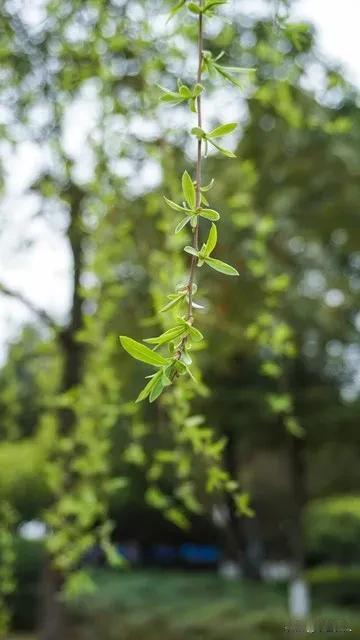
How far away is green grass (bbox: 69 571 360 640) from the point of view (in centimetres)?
592

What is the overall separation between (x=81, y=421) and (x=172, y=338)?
139 centimetres

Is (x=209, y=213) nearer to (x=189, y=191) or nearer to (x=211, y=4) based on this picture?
(x=189, y=191)

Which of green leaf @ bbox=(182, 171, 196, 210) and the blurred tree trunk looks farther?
the blurred tree trunk

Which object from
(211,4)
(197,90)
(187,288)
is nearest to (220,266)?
(187,288)

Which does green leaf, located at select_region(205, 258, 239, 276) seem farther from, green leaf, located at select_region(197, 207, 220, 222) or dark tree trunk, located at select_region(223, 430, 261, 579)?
dark tree trunk, located at select_region(223, 430, 261, 579)

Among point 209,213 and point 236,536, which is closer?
point 209,213

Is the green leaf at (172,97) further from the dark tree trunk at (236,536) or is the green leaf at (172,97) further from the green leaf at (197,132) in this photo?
the dark tree trunk at (236,536)

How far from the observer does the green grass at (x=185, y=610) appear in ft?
19.4

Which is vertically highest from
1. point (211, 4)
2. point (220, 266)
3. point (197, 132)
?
point (211, 4)

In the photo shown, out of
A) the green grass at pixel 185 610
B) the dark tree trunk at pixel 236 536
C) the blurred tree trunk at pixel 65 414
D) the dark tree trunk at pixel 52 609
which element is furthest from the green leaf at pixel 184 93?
the dark tree trunk at pixel 236 536

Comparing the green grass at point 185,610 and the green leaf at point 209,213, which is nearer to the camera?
the green leaf at point 209,213

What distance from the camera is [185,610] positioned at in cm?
680

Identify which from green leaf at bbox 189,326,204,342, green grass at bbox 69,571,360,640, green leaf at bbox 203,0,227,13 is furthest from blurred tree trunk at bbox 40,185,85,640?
green leaf at bbox 189,326,204,342

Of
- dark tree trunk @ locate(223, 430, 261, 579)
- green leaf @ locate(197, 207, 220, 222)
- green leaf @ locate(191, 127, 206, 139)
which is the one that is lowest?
green leaf @ locate(197, 207, 220, 222)
